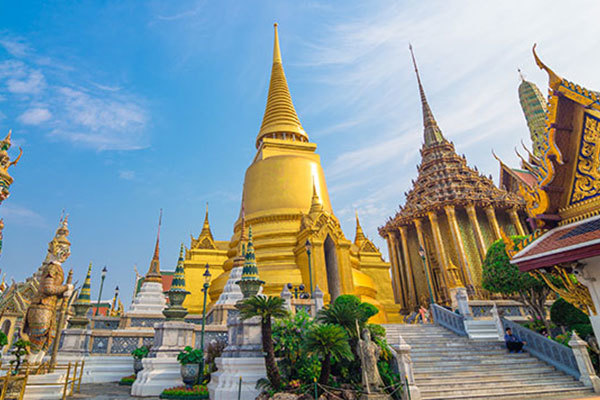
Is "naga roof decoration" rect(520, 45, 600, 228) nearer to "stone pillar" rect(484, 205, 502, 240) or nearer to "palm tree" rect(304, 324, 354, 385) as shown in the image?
"palm tree" rect(304, 324, 354, 385)

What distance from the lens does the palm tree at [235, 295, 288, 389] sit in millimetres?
7418

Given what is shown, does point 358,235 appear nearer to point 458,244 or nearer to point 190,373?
point 458,244

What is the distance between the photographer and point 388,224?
95.0 ft

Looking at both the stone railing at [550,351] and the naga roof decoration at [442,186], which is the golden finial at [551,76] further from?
the naga roof decoration at [442,186]

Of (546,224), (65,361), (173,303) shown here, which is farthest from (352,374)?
(65,361)

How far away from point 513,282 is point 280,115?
18.9 m

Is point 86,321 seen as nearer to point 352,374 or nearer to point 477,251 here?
point 352,374

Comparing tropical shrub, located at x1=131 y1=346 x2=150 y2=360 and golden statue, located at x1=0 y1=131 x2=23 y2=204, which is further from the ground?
golden statue, located at x1=0 y1=131 x2=23 y2=204

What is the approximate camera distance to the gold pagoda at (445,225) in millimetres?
23438

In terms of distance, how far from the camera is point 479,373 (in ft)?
29.0

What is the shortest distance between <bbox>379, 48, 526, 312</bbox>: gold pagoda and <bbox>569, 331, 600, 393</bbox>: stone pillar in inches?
498

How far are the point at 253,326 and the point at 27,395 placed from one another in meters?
4.85

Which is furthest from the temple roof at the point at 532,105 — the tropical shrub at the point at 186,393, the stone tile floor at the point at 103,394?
the stone tile floor at the point at 103,394

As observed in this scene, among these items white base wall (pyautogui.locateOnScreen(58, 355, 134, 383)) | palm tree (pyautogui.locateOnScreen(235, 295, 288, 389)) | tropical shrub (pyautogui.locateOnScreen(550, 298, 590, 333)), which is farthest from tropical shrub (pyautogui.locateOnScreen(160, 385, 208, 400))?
tropical shrub (pyautogui.locateOnScreen(550, 298, 590, 333))
